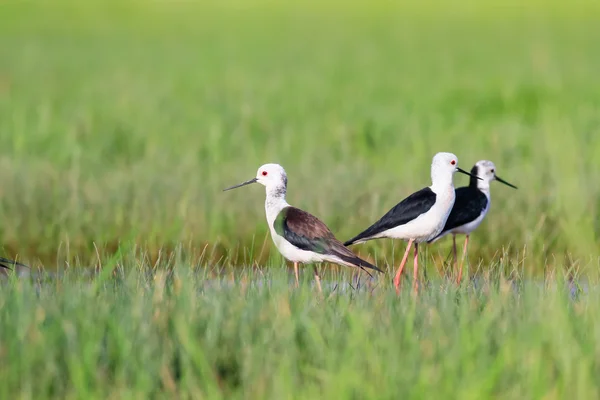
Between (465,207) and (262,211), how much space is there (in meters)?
1.88

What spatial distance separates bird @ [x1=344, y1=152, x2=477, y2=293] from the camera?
6184 millimetres

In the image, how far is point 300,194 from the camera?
8.34 m

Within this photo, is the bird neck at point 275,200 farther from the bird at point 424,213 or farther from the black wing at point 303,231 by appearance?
the bird at point 424,213

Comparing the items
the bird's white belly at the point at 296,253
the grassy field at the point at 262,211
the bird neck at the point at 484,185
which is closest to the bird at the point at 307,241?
the bird's white belly at the point at 296,253

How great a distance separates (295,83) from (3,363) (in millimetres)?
12093

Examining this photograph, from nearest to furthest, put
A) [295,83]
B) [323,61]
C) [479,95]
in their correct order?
1. [479,95]
2. [295,83]
3. [323,61]

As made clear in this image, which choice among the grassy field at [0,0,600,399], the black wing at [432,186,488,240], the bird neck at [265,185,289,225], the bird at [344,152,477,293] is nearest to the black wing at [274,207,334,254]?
the bird neck at [265,185,289,225]

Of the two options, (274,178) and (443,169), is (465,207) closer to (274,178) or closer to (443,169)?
(443,169)

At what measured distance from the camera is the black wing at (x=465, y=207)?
6.83 metres

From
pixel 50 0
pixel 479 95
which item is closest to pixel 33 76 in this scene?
pixel 479 95

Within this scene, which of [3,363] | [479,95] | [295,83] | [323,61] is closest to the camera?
[3,363]

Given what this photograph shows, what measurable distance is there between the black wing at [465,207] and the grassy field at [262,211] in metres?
0.44

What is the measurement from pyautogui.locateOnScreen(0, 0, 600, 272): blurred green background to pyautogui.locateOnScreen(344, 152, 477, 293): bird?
42cm

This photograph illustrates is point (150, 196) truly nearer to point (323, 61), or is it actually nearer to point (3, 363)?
point (3, 363)
